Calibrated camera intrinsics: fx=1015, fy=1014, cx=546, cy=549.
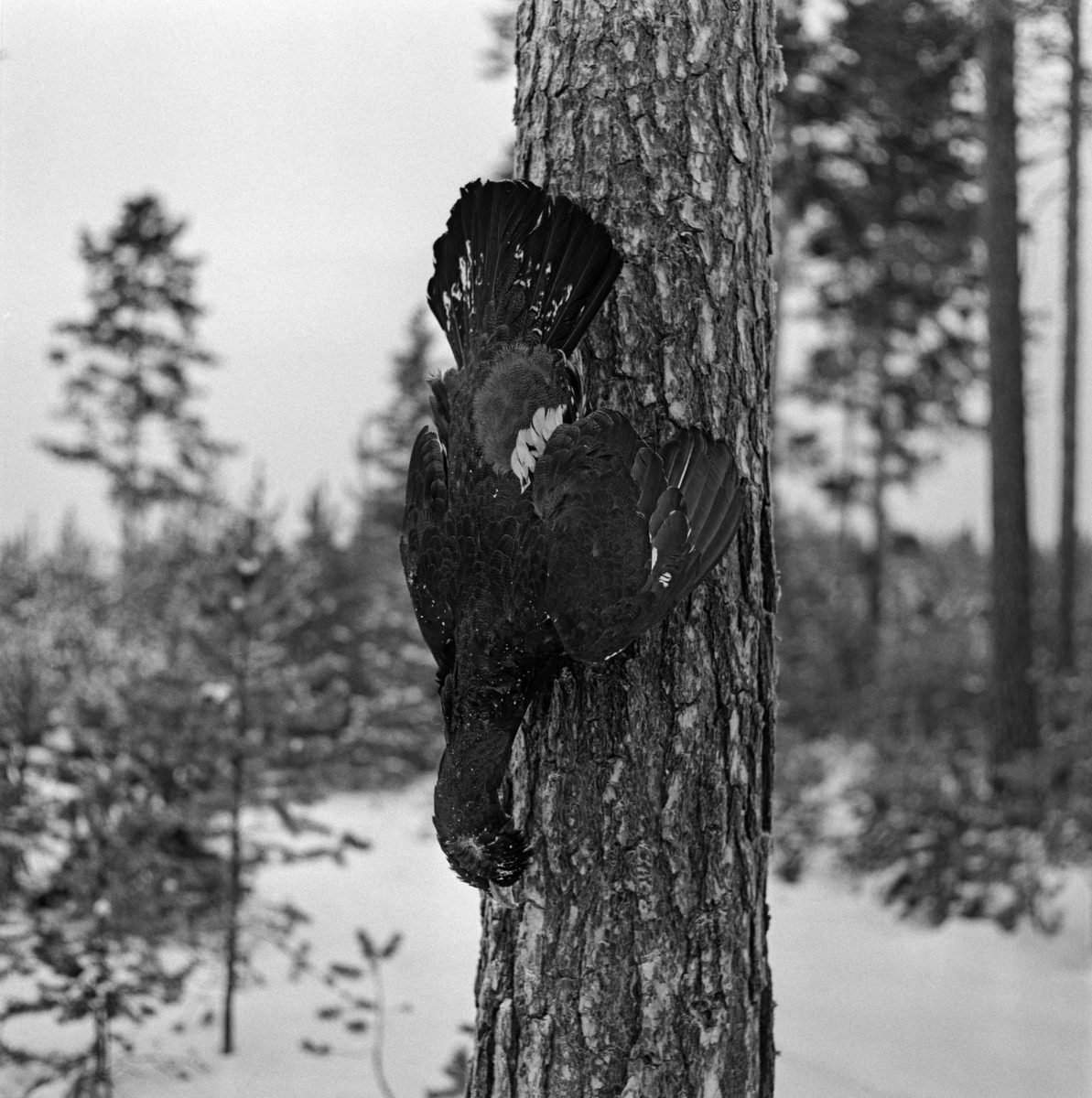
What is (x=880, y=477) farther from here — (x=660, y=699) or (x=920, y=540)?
(x=660, y=699)

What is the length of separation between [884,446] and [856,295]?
293 cm

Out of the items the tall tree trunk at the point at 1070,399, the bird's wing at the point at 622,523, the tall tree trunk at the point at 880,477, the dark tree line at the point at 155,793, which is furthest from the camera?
the tall tree trunk at the point at 880,477

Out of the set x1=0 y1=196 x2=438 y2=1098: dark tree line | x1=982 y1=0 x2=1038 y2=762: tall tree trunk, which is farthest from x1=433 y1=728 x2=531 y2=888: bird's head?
x1=982 y1=0 x2=1038 y2=762: tall tree trunk

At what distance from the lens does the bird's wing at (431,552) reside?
7.06 feet

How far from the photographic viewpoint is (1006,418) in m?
8.73

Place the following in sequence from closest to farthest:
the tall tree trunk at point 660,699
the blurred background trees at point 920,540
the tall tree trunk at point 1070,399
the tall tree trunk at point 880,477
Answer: the tall tree trunk at point 660,699
the blurred background trees at point 920,540
the tall tree trunk at point 1070,399
the tall tree trunk at point 880,477

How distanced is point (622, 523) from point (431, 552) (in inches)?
17.8

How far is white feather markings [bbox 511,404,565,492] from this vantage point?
2.14 metres

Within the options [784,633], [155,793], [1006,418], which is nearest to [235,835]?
[155,793]

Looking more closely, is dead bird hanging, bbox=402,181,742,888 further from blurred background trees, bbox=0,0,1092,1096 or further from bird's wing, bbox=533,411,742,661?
blurred background trees, bbox=0,0,1092,1096

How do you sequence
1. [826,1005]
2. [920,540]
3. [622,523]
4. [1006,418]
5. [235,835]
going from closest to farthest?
[622,523]
[235,835]
[826,1005]
[1006,418]
[920,540]

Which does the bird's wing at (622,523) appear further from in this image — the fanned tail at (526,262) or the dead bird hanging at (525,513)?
the fanned tail at (526,262)

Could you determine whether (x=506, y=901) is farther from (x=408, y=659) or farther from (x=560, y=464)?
(x=408, y=659)

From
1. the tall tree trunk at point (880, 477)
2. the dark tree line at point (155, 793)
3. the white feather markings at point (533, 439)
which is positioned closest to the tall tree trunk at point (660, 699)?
the white feather markings at point (533, 439)
